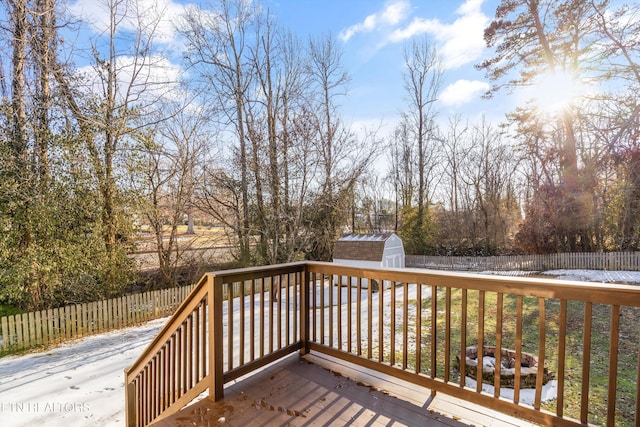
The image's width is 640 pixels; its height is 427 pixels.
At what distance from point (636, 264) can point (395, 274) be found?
15.1 meters

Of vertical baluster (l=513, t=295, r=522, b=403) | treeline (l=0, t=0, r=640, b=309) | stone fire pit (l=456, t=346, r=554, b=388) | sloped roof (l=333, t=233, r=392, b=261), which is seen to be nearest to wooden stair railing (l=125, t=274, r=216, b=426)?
vertical baluster (l=513, t=295, r=522, b=403)

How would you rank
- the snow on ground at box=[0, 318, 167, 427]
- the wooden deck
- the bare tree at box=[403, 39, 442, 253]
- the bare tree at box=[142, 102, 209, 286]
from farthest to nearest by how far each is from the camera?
1. the bare tree at box=[403, 39, 442, 253]
2. the bare tree at box=[142, 102, 209, 286]
3. the snow on ground at box=[0, 318, 167, 427]
4. the wooden deck

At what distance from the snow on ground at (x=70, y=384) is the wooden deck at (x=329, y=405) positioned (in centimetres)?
238

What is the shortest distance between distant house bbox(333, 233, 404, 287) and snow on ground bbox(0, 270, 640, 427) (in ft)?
20.8

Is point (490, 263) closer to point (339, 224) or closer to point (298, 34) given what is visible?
point (339, 224)


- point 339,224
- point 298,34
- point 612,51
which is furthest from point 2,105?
point 612,51

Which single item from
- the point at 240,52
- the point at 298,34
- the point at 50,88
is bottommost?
the point at 50,88

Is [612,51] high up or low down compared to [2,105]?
up

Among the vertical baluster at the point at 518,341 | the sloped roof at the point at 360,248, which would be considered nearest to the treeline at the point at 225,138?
the sloped roof at the point at 360,248

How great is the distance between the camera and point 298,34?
1105 cm

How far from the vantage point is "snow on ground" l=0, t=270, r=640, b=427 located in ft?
12.3

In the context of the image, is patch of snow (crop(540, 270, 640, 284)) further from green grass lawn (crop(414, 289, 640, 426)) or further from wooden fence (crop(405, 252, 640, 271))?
green grass lawn (crop(414, 289, 640, 426))

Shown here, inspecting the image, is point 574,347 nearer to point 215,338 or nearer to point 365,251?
point 365,251

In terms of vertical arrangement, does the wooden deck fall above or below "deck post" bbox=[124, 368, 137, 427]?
above
